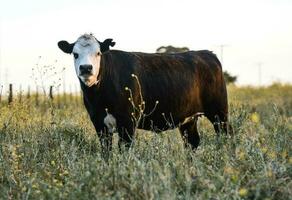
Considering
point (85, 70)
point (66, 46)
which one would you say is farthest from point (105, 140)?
point (66, 46)

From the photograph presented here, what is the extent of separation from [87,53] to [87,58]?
13 cm

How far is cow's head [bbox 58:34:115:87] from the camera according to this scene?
8.68 m

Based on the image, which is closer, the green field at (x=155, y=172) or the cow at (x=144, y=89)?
the green field at (x=155, y=172)

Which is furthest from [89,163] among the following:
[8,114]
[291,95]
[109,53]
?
[291,95]

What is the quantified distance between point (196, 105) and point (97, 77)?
2.34 m

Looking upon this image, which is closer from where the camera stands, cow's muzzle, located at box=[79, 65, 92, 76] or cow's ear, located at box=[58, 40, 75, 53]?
cow's muzzle, located at box=[79, 65, 92, 76]

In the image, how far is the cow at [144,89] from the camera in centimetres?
895

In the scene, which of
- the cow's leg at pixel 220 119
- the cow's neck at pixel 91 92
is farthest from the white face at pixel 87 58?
the cow's leg at pixel 220 119

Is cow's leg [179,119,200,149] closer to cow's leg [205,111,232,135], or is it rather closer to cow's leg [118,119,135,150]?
cow's leg [205,111,232,135]

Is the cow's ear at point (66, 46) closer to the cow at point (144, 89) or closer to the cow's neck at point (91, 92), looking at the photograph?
the cow at point (144, 89)

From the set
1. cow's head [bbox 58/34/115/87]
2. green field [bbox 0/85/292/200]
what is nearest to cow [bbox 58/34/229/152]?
cow's head [bbox 58/34/115/87]

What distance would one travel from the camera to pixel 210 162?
24.4ft

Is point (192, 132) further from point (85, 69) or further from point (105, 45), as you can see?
point (85, 69)

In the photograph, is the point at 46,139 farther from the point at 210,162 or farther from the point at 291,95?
the point at 291,95
